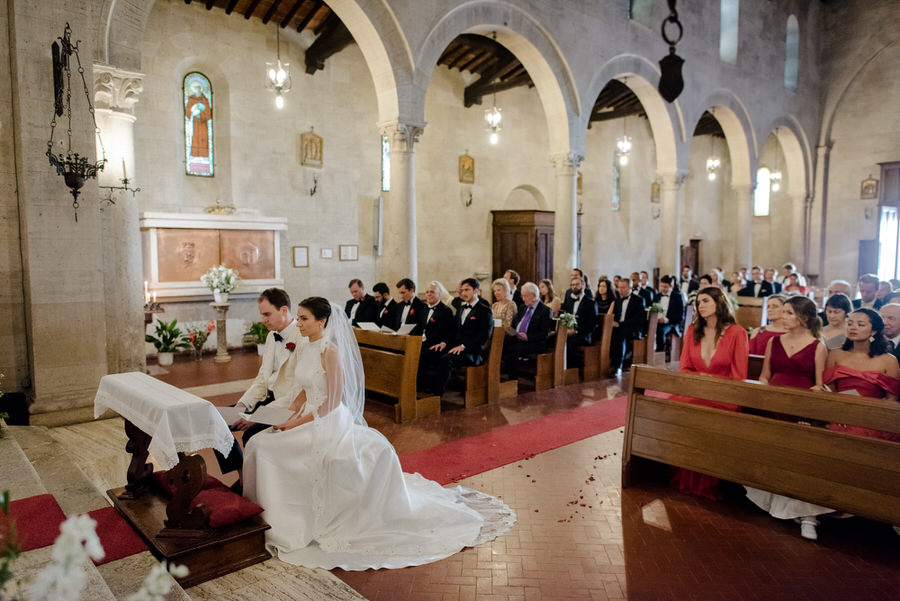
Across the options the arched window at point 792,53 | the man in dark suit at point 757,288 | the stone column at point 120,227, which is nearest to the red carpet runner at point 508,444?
the stone column at point 120,227

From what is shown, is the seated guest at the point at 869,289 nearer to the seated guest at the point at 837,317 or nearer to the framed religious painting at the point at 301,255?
the seated guest at the point at 837,317

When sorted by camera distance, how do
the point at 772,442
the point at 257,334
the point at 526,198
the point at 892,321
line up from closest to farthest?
the point at 772,442 → the point at 892,321 → the point at 257,334 → the point at 526,198

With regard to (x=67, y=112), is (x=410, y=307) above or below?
below

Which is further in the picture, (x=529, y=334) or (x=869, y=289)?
(x=529, y=334)

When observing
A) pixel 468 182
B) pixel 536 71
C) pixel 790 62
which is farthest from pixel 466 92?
pixel 790 62

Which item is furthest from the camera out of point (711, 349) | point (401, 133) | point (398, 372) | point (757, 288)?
point (757, 288)

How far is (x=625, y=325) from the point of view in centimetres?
885

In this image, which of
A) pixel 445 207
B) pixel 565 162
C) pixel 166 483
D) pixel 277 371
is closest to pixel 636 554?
pixel 277 371

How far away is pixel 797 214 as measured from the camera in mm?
18734

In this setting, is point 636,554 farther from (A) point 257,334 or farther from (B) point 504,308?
(A) point 257,334

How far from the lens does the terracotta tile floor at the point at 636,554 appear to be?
311cm

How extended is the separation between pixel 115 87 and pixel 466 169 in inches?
379

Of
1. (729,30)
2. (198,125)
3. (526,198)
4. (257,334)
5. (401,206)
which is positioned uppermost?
(729,30)

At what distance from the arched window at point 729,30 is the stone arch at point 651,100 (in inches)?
134
